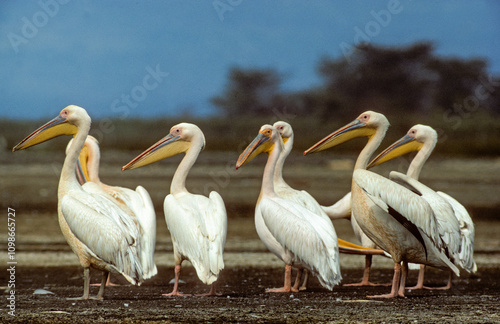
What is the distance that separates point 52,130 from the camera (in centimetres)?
774

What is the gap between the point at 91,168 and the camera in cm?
916

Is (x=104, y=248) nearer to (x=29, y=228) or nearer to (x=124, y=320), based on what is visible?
(x=124, y=320)

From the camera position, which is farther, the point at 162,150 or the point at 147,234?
the point at 162,150

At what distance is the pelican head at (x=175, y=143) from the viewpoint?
832cm

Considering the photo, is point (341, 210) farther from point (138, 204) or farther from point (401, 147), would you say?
point (138, 204)

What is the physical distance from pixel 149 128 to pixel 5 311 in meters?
26.6

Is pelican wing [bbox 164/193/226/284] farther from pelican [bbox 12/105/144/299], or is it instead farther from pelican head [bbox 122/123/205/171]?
pelican head [bbox 122/123/205/171]

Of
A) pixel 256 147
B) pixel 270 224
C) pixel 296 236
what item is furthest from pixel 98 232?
pixel 256 147

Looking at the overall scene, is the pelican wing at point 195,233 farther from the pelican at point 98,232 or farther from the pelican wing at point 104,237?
the pelican wing at point 104,237

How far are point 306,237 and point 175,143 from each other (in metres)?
1.90

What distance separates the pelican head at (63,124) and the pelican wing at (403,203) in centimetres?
259

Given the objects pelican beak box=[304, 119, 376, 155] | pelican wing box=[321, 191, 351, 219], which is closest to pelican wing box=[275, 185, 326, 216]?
pelican beak box=[304, 119, 376, 155]

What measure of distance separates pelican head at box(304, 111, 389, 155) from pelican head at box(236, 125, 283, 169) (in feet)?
1.43

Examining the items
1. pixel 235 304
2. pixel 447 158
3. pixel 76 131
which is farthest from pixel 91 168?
pixel 447 158
